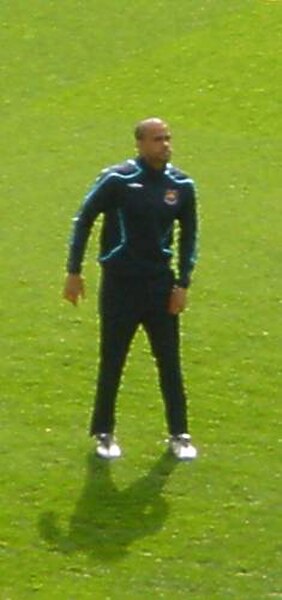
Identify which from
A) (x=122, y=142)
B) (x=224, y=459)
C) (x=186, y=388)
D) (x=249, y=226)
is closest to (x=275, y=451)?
(x=224, y=459)

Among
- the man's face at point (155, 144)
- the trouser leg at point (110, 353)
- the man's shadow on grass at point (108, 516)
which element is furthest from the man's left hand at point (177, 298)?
the man's shadow on grass at point (108, 516)

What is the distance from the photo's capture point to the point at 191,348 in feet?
41.2

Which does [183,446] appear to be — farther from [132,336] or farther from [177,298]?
[177,298]

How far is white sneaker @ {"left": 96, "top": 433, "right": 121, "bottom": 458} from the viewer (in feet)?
35.4

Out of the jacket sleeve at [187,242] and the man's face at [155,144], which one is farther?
the jacket sleeve at [187,242]

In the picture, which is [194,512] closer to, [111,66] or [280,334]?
[280,334]

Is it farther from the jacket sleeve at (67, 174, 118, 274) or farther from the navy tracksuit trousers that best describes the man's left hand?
the jacket sleeve at (67, 174, 118, 274)

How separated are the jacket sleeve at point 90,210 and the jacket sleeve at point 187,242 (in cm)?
45

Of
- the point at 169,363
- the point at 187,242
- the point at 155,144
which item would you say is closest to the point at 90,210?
the point at 155,144

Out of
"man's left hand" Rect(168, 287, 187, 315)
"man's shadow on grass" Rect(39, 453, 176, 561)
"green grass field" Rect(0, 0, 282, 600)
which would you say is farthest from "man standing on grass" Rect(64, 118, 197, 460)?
"green grass field" Rect(0, 0, 282, 600)

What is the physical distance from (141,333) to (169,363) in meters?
2.35

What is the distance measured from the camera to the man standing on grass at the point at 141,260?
9984 millimetres

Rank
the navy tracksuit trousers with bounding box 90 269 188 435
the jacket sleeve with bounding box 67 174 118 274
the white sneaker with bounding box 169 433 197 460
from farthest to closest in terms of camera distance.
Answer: the white sneaker with bounding box 169 433 197 460 < the navy tracksuit trousers with bounding box 90 269 188 435 < the jacket sleeve with bounding box 67 174 118 274

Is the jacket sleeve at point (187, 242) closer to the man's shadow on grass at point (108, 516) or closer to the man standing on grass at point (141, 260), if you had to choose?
the man standing on grass at point (141, 260)
